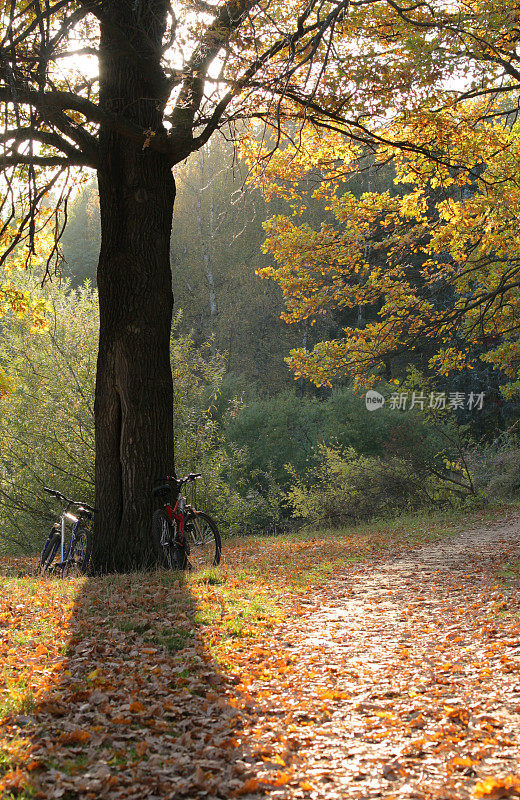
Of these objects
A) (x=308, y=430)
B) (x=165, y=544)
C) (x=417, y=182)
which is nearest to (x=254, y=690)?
(x=165, y=544)

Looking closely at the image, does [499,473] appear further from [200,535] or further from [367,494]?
[200,535]

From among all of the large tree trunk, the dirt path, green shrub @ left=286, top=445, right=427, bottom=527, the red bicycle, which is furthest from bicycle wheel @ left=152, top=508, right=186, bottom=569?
green shrub @ left=286, top=445, right=427, bottom=527

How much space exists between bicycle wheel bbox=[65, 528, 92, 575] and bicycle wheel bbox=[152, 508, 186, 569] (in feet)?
4.42

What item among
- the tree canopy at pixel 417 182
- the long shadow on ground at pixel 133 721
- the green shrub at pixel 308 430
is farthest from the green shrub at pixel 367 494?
the long shadow on ground at pixel 133 721

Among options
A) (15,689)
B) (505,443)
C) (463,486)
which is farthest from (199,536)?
(505,443)

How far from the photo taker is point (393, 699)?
4.14 metres

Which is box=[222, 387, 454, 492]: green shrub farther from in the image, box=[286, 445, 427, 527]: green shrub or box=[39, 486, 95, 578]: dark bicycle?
box=[39, 486, 95, 578]: dark bicycle

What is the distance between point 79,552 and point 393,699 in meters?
5.78

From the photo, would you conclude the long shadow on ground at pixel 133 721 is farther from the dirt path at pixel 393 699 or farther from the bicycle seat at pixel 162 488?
the bicycle seat at pixel 162 488

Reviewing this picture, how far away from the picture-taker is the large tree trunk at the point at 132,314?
8.20m

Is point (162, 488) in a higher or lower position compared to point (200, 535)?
higher

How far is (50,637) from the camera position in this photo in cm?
505

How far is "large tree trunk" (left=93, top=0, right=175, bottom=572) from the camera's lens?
8.20 m

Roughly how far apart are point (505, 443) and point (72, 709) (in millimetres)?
18949
